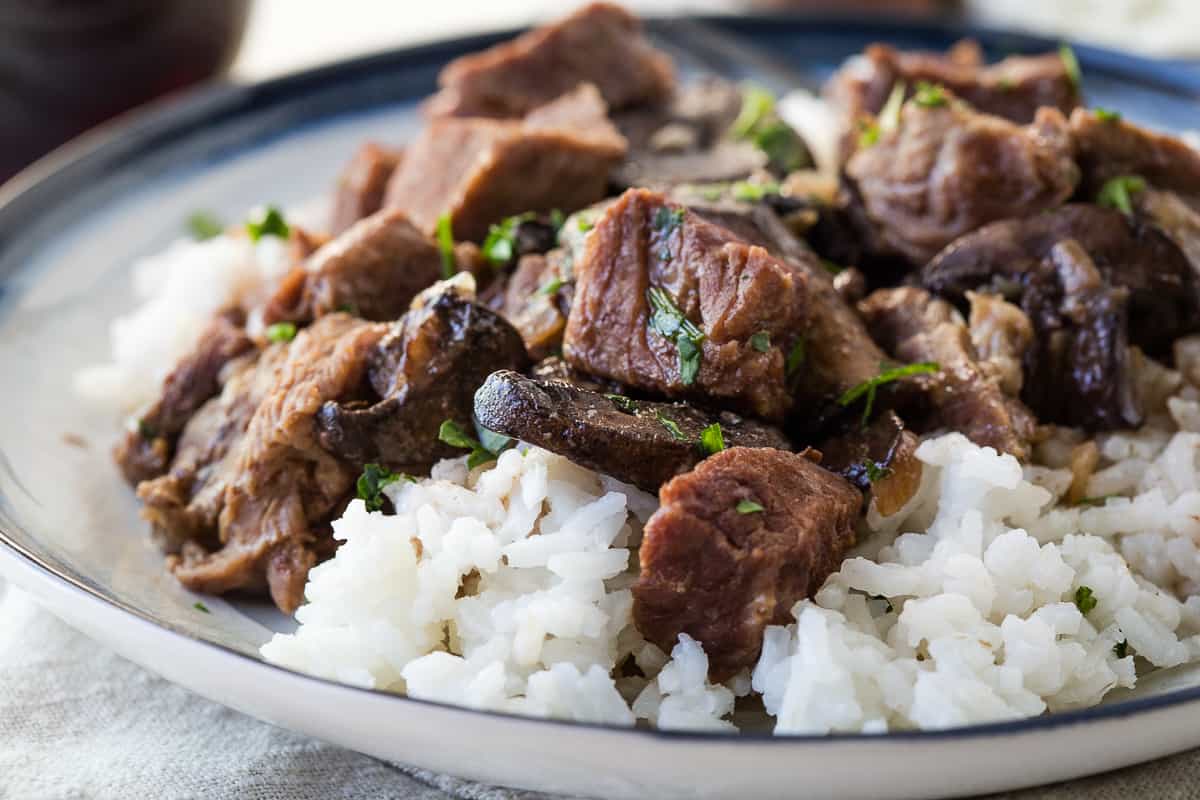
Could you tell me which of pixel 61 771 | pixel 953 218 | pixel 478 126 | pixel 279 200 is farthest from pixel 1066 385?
pixel 279 200

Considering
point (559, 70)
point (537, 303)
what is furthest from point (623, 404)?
point (559, 70)

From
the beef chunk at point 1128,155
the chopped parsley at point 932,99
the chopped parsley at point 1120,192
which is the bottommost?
the chopped parsley at point 1120,192

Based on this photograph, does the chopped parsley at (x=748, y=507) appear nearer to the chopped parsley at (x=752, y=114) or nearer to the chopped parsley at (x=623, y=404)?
the chopped parsley at (x=623, y=404)

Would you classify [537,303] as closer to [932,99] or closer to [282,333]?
[282,333]

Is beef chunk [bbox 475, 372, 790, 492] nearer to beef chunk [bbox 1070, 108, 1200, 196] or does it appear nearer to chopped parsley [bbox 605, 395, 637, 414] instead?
chopped parsley [bbox 605, 395, 637, 414]

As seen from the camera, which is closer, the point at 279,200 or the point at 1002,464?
the point at 1002,464

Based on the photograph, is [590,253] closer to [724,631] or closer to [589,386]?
[589,386]

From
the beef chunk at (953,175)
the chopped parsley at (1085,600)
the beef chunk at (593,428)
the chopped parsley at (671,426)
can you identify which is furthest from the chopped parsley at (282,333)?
the chopped parsley at (1085,600)
